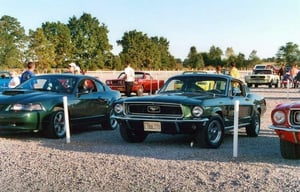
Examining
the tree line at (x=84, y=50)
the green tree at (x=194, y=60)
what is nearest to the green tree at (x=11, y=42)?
the tree line at (x=84, y=50)

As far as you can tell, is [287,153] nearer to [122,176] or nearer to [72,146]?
[122,176]

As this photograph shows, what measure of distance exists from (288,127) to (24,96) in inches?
217

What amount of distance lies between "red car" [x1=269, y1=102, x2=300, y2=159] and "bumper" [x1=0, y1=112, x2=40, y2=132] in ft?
15.9

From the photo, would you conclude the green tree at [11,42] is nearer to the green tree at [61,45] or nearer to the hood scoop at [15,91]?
the green tree at [61,45]

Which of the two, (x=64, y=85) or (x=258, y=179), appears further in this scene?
(x=64, y=85)

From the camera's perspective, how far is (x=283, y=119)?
8016 mm

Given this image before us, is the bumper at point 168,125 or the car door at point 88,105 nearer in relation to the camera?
the bumper at point 168,125

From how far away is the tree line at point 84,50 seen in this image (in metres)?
90.1

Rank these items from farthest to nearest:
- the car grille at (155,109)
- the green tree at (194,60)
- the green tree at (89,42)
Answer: the green tree at (194,60) < the green tree at (89,42) < the car grille at (155,109)

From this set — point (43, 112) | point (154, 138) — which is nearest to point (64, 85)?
point (43, 112)

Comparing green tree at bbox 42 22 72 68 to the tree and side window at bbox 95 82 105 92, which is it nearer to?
the tree

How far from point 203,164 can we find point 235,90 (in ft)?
11.6

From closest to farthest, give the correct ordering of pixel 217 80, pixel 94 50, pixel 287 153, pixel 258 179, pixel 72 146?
pixel 258 179 < pixel 287 153 < pixel 72 146 < pixel 217 80 < pixel 94 50

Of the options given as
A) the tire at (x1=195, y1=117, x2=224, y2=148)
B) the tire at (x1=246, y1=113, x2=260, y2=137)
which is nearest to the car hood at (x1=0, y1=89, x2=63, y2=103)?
the tire at (x1=195, y1=117, x2=224, y2=148)
